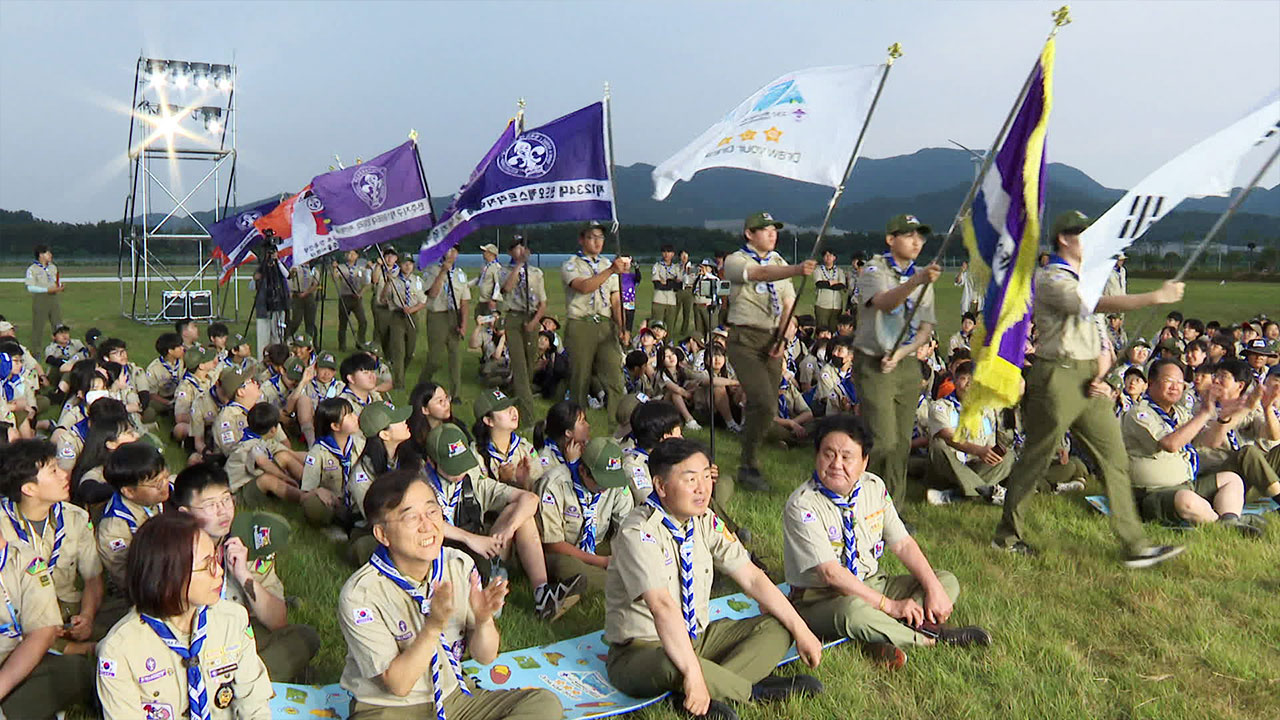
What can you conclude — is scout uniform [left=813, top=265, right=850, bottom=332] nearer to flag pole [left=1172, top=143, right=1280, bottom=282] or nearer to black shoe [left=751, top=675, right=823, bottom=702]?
flag pole [left=1172, top=143, right=1280, bottom=282]

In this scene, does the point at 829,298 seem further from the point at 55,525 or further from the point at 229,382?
the point at 55,525

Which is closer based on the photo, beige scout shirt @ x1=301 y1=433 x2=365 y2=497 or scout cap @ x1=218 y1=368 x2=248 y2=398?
beige scout shirt @ x1=301 y1=433 x2=365 y2=497

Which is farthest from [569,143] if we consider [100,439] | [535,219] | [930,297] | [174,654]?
[174,654]

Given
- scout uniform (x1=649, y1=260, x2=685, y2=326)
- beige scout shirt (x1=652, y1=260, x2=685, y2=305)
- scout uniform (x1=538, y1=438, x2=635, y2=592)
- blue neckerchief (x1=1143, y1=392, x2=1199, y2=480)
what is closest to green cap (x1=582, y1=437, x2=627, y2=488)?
scout uniform (x1=538, y1=438, x2=635, y2=592)

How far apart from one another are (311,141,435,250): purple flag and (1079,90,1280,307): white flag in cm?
651

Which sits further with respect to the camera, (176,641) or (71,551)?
(71,551)

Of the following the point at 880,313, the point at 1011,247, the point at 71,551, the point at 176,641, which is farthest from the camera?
the point at 880,313

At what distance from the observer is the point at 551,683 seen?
3.93m

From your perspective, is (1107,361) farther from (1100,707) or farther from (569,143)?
(569,143)

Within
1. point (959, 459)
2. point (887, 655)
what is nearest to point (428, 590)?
point (887, 655)

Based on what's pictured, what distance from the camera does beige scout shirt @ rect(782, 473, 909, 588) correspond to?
4.18 m

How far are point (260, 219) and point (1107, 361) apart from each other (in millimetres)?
11333

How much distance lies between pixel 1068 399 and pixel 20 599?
5488 mm

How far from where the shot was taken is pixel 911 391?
6.16 m
